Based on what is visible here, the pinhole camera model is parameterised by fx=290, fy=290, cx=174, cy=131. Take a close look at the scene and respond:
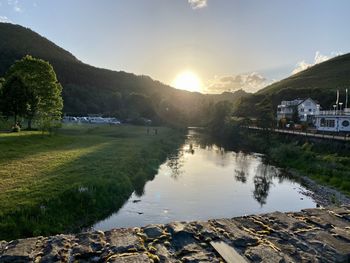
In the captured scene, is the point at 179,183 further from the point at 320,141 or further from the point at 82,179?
the point at 320,141

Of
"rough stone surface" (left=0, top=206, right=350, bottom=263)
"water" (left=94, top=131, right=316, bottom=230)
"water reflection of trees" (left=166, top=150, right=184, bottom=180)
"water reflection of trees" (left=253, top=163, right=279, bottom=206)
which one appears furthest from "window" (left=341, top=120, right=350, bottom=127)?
"rough stone surface" (left=0, top=206, right=350, bottom=263)

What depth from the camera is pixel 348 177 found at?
2878 cm

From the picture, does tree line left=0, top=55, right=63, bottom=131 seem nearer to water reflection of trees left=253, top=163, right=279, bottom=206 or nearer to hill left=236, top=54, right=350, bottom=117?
water reflection of trees left=253, top=163, right=279, bottom=206

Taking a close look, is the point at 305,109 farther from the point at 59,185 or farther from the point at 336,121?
the point at 59,185

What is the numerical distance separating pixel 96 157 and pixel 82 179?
8908 mm

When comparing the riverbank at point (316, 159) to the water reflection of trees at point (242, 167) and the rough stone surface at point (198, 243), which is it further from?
the rough stone surface at point (198, 243)

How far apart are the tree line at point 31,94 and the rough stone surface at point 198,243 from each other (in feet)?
127

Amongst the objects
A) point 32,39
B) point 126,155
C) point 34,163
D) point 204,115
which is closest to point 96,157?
point 126,155

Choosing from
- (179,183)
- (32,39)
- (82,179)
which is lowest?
(179,183)

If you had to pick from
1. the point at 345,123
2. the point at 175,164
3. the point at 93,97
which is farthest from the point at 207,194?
the point at 93,97

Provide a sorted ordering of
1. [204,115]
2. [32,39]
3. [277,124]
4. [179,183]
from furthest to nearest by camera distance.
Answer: [32,39], [204,115], [277,124], [179,183]

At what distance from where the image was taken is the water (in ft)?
61.6

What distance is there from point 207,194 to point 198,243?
19087 millimetres

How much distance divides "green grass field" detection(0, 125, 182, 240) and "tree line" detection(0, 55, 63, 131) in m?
9.64
